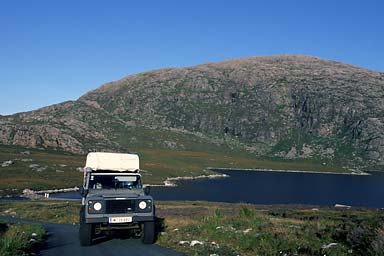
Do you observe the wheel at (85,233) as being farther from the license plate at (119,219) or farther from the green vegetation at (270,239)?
the green vegetation at (270,239)

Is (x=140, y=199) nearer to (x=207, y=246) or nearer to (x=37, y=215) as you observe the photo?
(x=207, y=246)

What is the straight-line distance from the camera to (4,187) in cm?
12194

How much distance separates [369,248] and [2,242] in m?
12.6

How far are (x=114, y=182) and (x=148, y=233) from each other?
3.43 metres

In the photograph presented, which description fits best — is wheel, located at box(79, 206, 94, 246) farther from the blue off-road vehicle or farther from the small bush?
the small bush

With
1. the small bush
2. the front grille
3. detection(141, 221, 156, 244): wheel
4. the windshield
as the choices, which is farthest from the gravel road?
the small bush

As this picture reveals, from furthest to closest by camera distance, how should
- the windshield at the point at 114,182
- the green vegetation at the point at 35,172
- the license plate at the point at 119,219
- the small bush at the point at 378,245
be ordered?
the green vegetation at the point at 35,172
the windshield at the point at 114,182
the license plate at the point at 119,219
the small bush at the point at 378,245

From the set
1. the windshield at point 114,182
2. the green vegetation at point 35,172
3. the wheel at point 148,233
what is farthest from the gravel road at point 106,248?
the green vegetation at point 35,172

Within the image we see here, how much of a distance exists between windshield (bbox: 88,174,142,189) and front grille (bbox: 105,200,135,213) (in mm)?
2368

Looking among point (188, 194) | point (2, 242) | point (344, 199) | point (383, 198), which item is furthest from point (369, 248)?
point (383, 198)

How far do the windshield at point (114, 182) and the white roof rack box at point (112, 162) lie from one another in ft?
2.37

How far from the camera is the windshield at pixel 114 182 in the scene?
20.8 meters

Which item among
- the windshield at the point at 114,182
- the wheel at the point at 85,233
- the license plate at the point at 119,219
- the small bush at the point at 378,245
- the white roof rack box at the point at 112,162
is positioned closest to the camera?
the small bush at the point at 378,245

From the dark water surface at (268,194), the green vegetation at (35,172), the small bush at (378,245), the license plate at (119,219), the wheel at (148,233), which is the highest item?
the small bush at (378,245)
